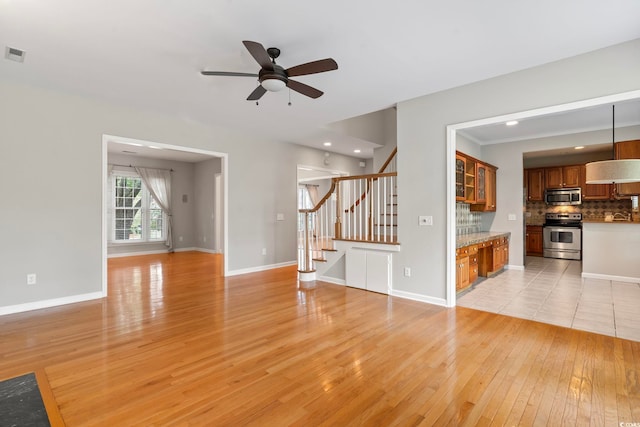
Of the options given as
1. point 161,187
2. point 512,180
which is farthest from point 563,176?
point 161,187

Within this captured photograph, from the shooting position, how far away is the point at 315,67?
113 inches

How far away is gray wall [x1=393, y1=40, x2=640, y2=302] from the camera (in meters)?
3.14

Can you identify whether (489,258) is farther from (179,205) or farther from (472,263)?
(179,205)

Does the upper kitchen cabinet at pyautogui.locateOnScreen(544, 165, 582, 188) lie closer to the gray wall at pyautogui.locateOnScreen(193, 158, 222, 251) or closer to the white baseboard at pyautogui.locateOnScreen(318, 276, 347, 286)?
the white baseboard at pyautogui.locateOnScreen(318, 276, 347, 286)

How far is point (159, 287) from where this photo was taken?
5.28 meters

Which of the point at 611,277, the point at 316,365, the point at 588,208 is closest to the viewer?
the point at 316,365

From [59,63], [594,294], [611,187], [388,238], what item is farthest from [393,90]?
[611,187]

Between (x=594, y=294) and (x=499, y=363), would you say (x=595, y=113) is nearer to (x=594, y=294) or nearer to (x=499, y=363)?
(x=594, y=294)

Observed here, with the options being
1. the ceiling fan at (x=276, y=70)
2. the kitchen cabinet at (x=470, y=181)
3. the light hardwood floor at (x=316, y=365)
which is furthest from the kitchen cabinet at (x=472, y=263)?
the ceiling fan at (x=276, y=70)

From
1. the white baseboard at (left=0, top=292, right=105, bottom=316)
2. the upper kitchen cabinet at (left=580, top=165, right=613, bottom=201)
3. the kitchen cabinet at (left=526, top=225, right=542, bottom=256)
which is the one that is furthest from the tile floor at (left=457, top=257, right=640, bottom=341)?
the white baseboard at (left=0, top=292, right=105, bottom=316)

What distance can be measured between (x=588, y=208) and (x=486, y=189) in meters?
3.36

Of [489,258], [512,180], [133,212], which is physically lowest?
[489,258]

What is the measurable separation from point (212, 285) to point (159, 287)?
838 mm

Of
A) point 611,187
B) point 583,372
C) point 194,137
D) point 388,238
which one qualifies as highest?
point 194,137
